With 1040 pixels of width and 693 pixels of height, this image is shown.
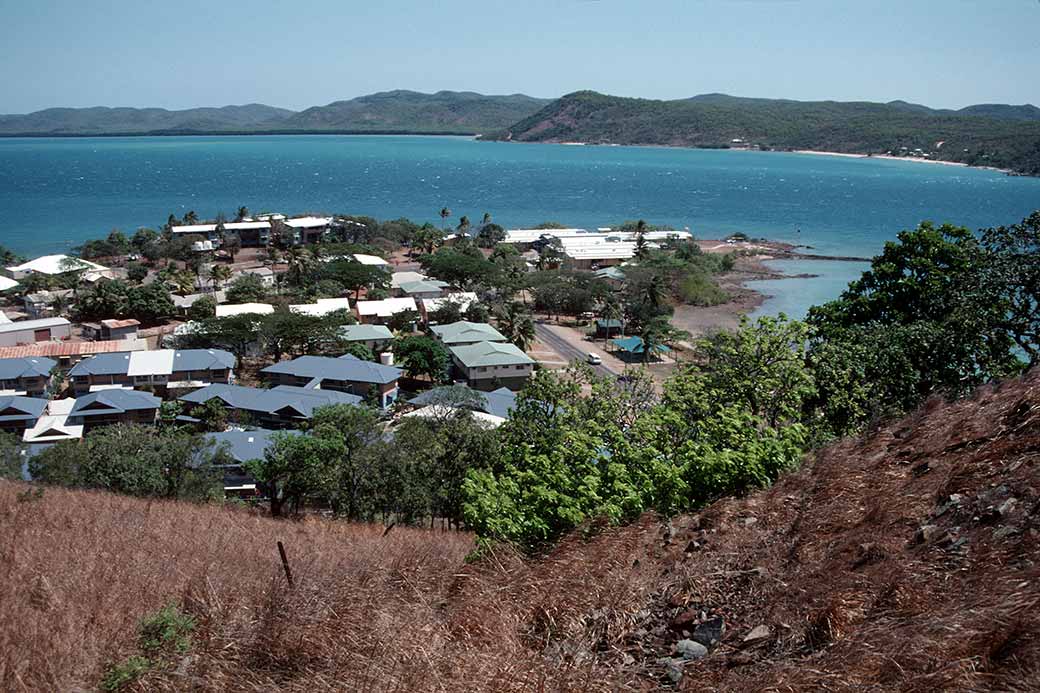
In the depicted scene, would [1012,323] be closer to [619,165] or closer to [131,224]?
[131,224]

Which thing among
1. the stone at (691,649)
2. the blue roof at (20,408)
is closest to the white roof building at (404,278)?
the blue roof at (20,408)

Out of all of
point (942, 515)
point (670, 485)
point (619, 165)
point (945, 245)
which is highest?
point (619, 165)

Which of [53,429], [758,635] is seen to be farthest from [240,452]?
[758,635]

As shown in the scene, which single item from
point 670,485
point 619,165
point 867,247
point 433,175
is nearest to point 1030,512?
point 670,485

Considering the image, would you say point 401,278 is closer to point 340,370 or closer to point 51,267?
point 340,370

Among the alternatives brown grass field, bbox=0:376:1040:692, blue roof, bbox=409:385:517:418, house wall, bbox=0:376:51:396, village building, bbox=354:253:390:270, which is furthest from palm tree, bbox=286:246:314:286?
brown grass field, bbox=0:376:1040:692

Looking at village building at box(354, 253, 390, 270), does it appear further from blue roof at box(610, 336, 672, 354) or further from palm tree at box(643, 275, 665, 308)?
blue roof at box(610, 336, 672, 354)
